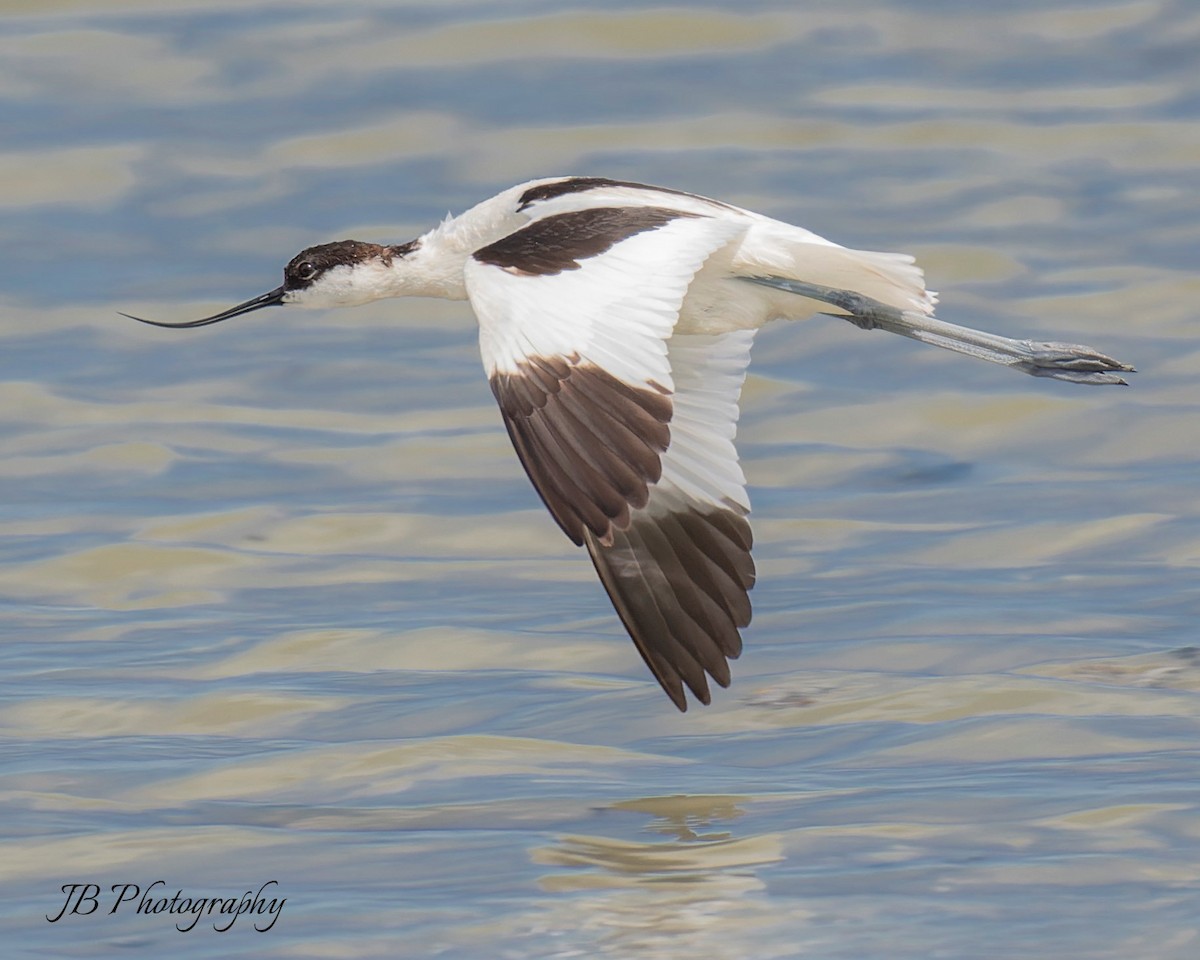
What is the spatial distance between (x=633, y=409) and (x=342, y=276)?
8.62ft

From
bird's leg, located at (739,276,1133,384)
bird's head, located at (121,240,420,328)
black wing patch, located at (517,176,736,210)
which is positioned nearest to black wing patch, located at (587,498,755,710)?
bird's leg, located at (739,276,1133,384)

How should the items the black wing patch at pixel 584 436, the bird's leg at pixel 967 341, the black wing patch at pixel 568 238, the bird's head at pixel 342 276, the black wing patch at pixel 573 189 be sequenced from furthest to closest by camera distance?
1. the bird's head at pixel 342 276
2. the bird's leg at pixel 967 341
3. the black wing patch at pixel 573 189
4. the black wing patch at pixel 568 238
5. the black wing patch at pixel 584 436

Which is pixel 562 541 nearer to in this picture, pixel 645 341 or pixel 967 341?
pixel 967 341

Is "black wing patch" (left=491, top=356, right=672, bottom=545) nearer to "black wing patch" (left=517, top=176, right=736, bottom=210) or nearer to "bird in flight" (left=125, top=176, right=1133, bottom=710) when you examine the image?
"bird in flight" (left=125, top=176, right=1133, bottom=710)

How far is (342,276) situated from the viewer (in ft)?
28.0

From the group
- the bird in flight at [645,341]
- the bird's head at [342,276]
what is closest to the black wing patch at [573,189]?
the bird in flight at [645,341]

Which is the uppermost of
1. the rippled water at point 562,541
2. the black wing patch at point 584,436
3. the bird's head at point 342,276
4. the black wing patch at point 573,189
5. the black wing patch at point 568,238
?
the black wing patch at point 568,238

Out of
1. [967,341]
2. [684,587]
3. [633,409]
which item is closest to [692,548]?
[684,587]

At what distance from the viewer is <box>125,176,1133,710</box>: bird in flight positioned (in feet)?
20.2

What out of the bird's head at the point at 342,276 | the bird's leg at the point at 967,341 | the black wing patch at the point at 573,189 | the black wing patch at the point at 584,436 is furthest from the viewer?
the bird's head at the point at 342,276

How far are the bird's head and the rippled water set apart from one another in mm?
1267

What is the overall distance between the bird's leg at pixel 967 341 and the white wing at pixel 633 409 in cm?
34

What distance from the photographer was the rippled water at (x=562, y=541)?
6129mm

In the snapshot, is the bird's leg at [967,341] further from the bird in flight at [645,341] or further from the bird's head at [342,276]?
the bird's head at [342,276]
